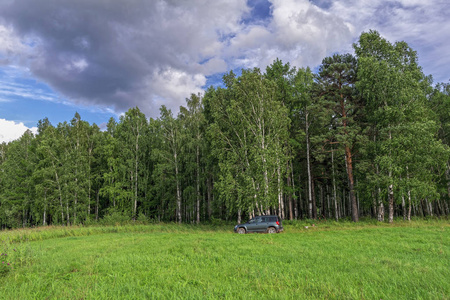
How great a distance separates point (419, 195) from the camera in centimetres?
2058

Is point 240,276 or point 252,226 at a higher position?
point 240,276

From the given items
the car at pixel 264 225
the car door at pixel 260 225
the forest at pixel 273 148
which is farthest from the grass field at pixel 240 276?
the forest at pixel 273 148

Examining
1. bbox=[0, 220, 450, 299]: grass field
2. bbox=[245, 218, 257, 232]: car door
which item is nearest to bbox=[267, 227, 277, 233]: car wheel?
bbox=[245, 218, 257, 232]: car door

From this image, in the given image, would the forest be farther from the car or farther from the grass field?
the grass field

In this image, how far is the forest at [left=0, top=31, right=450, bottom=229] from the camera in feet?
71.2

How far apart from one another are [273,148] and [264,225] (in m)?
8.19

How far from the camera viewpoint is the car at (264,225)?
727 inches

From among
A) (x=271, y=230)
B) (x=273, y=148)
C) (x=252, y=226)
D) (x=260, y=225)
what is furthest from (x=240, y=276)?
(x=273, y=148)

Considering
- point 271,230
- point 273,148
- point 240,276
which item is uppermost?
point 273,148

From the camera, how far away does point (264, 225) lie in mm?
18766

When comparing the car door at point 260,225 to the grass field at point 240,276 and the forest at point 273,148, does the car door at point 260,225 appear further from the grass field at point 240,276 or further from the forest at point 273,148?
the grass field at point 240,276

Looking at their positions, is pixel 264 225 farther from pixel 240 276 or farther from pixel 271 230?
pixel 240 276

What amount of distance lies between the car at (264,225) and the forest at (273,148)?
9.54ft

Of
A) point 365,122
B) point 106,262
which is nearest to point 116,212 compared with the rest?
point 106,262
